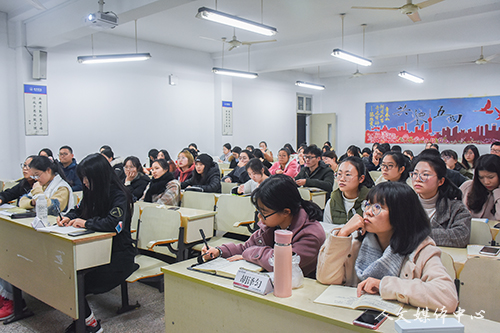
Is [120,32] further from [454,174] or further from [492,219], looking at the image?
[492,219]

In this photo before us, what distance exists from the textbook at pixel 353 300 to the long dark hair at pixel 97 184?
5.45ft

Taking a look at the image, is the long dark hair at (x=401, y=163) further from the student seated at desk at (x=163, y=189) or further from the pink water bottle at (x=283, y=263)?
the student seated at desk at (x=163, y=189)

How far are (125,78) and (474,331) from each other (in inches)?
301

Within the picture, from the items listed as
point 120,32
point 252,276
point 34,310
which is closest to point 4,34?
point 120,32

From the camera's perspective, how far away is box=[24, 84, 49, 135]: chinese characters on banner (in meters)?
6.11

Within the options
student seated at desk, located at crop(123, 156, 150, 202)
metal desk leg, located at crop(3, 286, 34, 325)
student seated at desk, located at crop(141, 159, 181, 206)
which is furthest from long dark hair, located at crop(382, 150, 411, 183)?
metal desk leg, located at crop(3, 286, 34, 325)

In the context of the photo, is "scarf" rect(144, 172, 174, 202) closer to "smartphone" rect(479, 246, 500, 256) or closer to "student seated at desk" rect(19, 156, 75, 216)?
"student seated at desk" rect(19, 156, 75, 216)

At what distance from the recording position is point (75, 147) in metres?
6.83

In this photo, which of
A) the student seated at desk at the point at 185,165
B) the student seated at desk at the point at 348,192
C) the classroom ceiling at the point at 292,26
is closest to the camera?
the student seated at desk at the point at 348,192

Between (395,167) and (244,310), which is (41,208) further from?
(395,167)

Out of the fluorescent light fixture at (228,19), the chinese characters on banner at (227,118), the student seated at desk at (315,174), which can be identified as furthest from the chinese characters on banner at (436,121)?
the fluorescent light fixture at (228,19)

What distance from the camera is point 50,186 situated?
10.6 feet

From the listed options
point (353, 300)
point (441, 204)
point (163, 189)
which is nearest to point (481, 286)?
point (441, 204)

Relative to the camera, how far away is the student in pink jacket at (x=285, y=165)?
5.59 m
